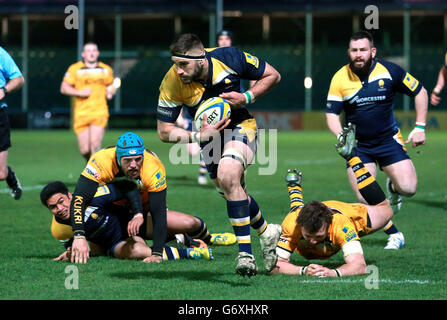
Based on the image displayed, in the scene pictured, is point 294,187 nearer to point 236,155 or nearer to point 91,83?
point 236,155

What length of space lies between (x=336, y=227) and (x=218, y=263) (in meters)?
1.27

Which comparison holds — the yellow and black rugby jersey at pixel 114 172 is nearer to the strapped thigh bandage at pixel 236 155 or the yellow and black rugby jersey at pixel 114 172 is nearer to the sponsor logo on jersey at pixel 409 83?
the strapped thigh bandage at pixel 236 155

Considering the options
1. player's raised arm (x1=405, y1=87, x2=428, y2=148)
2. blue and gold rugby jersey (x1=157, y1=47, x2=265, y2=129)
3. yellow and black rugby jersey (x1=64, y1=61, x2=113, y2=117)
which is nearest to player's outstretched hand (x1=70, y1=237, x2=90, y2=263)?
blue and gold rugby jersey (x1=157, y1=47, x2=265, y2=129)

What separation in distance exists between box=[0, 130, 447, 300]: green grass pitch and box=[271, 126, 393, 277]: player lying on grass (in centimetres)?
20

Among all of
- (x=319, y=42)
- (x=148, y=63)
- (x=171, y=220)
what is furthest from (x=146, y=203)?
(x=319, y=42)

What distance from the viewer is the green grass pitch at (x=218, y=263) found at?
6.57 meters

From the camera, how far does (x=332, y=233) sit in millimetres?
7508

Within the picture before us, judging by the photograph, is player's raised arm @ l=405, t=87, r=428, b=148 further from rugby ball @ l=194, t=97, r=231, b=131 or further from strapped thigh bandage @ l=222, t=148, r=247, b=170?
rugby ball @ l=194, t=97, r=231, b=131

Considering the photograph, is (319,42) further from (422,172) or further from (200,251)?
(200,251)

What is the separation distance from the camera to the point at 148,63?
39.7 metres

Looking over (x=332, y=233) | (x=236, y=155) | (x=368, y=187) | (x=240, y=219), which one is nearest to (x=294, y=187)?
(x=368, y=187)

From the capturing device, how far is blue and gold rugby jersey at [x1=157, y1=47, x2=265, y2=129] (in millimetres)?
7660

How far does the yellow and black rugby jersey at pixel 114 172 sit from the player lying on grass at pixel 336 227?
1.29 metres
